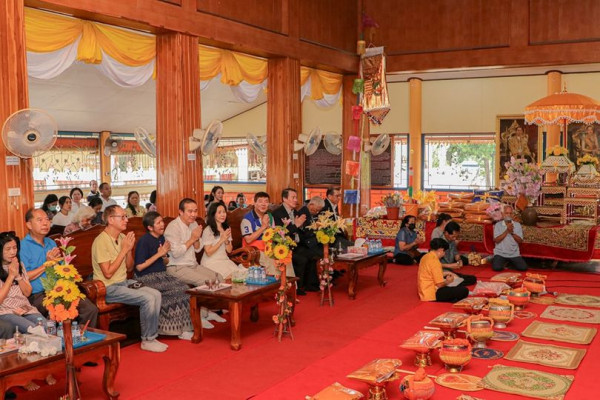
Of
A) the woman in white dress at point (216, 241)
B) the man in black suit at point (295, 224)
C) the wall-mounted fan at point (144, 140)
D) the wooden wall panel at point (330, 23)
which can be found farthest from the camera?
the wall-mounted fan at point (144, 140)

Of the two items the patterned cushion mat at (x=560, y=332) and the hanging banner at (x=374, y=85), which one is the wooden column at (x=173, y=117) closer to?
the patterned cushion mat at (x=560, y=332)

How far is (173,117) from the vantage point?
7656 millimetres

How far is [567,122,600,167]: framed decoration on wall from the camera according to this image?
1330cm

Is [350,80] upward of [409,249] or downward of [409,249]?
upward

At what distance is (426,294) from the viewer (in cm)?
680

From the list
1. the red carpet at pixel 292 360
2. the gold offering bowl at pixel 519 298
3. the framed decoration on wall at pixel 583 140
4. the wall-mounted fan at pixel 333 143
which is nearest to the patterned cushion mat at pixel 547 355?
the red carpet at pixel 292 360

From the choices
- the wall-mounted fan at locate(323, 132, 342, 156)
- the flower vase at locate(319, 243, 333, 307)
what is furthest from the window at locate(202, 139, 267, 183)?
the flower vase at locate(319, 243, 333, 307)

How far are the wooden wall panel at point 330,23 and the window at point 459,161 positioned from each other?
3.84 m

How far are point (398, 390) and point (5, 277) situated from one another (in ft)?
8.84

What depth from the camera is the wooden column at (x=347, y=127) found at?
1222 cm

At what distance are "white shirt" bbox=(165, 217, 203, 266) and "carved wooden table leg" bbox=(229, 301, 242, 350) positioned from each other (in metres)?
1.02

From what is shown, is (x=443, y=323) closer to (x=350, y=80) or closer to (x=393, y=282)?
(x=393, y=282)

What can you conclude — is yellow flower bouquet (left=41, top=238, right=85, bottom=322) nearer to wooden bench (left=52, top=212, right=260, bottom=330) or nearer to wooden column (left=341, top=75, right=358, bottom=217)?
wooden bench (left=52, top=212, right=260, bottom=330)

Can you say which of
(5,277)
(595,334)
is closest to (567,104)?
(595,334)
